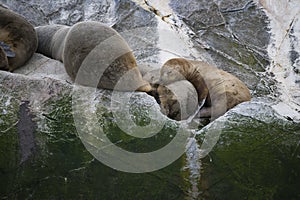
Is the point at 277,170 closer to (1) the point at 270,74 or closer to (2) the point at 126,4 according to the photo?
(1) the point at 270,74

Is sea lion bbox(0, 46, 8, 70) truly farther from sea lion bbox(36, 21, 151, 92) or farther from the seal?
the seal

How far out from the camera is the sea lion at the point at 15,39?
4.89 metres

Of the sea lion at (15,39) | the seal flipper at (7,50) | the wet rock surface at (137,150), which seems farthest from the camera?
the sea lion at (15,39)

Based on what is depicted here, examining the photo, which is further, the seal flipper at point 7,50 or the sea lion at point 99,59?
the seal flipper at point 7,50

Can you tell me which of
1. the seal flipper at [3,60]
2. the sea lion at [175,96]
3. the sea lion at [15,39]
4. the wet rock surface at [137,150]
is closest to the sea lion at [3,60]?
the seal flipper at [3,60]

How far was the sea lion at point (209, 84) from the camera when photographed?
451 centimetres

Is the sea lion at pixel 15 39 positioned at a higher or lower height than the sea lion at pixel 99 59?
lower

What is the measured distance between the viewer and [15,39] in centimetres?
501

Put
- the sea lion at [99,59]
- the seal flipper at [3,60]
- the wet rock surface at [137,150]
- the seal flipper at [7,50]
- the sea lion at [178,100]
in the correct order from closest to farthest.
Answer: the wet rock surface at [137,150], the sea lion at [99,59], the sea lion at [178,100], the seal flipper at [3,60], the seal flipper at [7,50]

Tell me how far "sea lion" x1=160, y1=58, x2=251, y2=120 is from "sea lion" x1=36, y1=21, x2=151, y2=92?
55cm

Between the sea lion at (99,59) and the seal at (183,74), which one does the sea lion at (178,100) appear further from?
the sea lion at (99,59)

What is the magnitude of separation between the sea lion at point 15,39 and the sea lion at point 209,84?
173 cm

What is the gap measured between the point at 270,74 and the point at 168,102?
2.24 meters

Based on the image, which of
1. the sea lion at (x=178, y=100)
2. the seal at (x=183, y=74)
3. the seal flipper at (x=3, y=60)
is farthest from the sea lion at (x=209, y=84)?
the seal flipper at (x=3, y=60)
